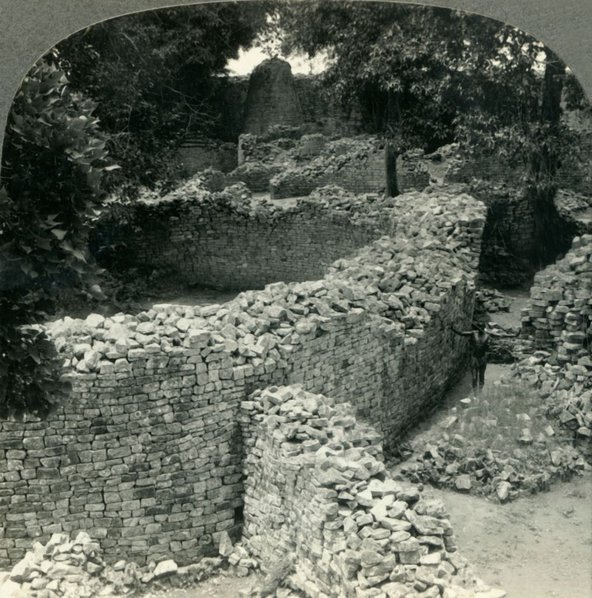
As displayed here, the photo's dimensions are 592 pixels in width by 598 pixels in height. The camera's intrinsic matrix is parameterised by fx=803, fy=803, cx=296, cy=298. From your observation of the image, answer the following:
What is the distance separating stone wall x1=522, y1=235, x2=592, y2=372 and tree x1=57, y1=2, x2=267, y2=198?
5.56 meters

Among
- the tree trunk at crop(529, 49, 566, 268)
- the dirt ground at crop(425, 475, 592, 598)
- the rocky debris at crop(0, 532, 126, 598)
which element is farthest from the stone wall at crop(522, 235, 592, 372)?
the rocky debris at crop(0, 532, 126, 598)

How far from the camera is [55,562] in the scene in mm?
8477

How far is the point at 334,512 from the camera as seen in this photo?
7.48 metres

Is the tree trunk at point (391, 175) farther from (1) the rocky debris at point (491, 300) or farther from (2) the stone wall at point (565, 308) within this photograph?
(2) the stone wall at point (565, 308)

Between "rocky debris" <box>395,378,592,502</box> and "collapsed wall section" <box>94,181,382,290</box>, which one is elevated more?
"collapsed wall section" <box>94,181,382,290</box>

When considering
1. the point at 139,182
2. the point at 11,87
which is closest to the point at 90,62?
the point at 11,87

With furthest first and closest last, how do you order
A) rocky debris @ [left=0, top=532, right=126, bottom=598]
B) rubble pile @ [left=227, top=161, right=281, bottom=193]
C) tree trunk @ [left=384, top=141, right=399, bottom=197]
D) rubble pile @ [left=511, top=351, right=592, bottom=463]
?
rubble pile @ [left=227, top=161, right=281, bottom=193]
tree trunk @ [left=384, top=141, right=399, bottom=197]
rubble pile @ [left=511, top=351, right=592, bottom=463]
rocky debris @ [left=0, top=532, right=126, bottom=598]

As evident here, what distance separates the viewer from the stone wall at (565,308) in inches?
443

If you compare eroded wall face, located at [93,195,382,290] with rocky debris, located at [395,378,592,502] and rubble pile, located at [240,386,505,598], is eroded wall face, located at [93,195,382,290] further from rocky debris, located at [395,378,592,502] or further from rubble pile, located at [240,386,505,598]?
rubble pile, located at [240,386,505,598]

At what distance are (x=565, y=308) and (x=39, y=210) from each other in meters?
7.68

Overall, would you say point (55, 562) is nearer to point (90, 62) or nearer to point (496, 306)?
point (90, 62)

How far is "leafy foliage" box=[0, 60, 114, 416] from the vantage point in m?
6.78

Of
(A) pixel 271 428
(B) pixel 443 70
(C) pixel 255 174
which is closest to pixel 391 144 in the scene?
(B) pixel 443 70

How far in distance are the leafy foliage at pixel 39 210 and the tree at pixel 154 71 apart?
1.31 m
